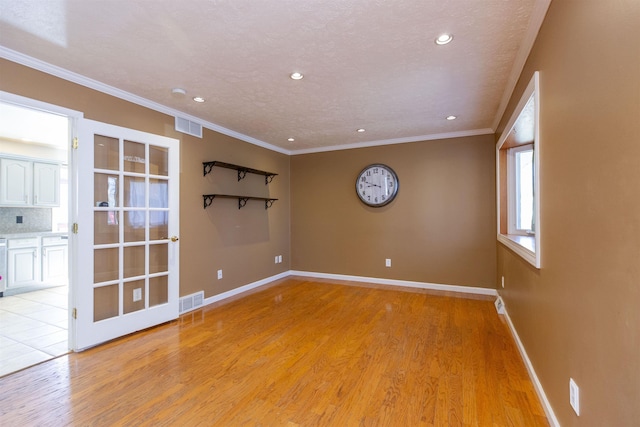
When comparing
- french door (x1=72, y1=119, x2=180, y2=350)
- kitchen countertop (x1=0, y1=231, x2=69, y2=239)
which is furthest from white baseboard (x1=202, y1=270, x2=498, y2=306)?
kitchen countertop (x1=0, y1=231, x2=69, y2=239)

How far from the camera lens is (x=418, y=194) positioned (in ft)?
15.0

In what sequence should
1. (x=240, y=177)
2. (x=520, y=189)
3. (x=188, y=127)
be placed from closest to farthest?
1. (x=520, y=189)
2. (x=188, y=127)
3. (x=240, y=177)

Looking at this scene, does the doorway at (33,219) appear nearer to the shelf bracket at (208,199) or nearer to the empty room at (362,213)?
the empty room at (362,213)

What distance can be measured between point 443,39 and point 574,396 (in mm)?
2176

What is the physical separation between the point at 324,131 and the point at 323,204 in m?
1.49

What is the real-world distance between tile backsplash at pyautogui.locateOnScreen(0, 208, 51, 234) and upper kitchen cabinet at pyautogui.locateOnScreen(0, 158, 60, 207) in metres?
0.18

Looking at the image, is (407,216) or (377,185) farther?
(377,185)

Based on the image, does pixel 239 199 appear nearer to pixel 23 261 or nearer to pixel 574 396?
pixel 23 261

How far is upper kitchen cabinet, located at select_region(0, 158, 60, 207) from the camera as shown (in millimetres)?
4460

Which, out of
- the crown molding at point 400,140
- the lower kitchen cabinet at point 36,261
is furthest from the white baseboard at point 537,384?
the lower kitchen cabinet at point 36,261

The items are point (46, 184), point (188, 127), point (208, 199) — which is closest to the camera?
point (188, 127)

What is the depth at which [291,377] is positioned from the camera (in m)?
2.14

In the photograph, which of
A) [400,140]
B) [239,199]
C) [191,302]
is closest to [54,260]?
[191,302]

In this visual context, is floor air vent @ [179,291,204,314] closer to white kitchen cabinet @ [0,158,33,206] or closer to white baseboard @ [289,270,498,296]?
white baseboard @ [289,270,498,296]
